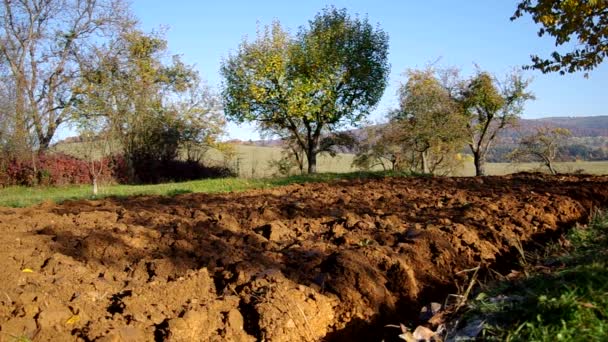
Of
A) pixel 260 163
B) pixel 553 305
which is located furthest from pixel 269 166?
pixel 553 305

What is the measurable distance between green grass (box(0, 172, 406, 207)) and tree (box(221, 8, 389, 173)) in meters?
6.13

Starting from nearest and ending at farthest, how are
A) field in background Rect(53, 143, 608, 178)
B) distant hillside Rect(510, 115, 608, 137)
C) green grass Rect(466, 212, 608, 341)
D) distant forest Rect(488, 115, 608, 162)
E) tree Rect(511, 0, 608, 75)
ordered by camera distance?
green grass Rect(466, 212, 608, 341)
tree Rect(511, 0, 608, 75)
field in background Rect(53, 143, 608, 178)
distant forest Rect(488, 115, 608, 162)
distant hillside Rect(510, 115, 608, 137)

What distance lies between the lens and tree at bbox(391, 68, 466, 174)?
2997cm

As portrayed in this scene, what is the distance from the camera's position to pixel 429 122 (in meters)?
30.0

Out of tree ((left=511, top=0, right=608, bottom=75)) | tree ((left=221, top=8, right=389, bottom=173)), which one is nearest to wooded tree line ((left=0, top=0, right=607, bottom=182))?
tree ((left=221, top=8, right=389, bottom=173))

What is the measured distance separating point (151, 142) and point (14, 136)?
656 cm

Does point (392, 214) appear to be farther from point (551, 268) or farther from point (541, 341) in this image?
point (541, 341)

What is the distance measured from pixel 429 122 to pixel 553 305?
27854 millimetres

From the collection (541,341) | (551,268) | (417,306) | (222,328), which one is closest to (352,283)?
(417,306)

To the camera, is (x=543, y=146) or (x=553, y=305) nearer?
(x=553, y=305)

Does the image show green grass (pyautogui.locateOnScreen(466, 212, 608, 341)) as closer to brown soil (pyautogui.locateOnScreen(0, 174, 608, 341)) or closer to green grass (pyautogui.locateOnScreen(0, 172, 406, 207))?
brown soil (pyautogui.locateOnScreen(0, 174, 608, 341))

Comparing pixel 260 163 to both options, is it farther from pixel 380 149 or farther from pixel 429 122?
pixel 429 122

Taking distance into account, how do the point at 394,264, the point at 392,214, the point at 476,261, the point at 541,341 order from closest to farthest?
the point at 541,341
the point at 394,264
the point at 476,261
the point at 392,214

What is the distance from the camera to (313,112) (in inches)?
991
